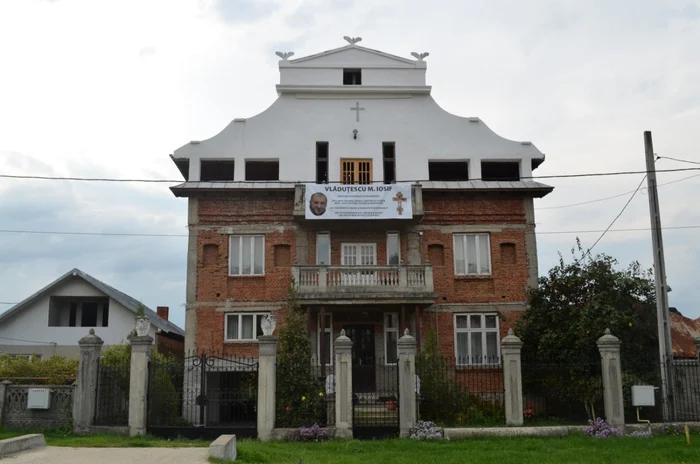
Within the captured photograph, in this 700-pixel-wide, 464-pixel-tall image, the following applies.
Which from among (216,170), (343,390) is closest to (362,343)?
(343,390)

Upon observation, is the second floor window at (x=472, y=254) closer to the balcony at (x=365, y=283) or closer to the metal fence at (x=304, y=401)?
the balcony at (x=365, y=283)

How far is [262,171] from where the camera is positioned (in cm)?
2891

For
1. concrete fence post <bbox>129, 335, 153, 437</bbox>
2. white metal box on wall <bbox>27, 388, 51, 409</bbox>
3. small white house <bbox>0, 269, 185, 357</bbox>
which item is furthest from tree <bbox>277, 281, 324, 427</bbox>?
small white house <bbox>0, 269, 185, 357</bbox>

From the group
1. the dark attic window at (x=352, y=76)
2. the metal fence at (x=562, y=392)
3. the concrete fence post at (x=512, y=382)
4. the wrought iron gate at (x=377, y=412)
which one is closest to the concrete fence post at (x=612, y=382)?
the metal fence at (x=562, y=392)

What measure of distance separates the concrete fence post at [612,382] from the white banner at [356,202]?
29.3ft

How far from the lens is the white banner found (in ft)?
86.6

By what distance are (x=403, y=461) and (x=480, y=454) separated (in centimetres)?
183

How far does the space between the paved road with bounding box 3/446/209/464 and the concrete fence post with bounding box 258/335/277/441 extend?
4122 mm

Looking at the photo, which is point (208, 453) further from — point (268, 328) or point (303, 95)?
point (303, 95)

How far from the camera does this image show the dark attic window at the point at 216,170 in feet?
94.2

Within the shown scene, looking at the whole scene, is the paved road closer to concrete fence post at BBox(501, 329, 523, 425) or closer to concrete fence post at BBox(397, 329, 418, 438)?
concrete fence post at BBox(397, 329, 418, 438)

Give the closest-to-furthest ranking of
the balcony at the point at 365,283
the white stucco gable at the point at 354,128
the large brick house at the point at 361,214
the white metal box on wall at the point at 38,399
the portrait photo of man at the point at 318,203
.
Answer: the white metal box on wall at the point at 38,399, the balcony at the point at 365,283, the portrait photo of man at the point at 318,203, the large brick house at the point at 361,214, the white stucco gable at the point at 354,128

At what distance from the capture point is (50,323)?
34281 millimetres

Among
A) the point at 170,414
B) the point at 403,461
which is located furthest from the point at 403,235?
the point at 403,461
